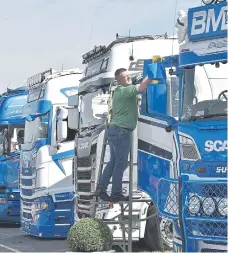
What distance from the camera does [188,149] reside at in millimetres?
8570

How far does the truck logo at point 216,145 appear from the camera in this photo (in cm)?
827

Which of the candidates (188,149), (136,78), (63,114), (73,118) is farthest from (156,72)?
(63,114)

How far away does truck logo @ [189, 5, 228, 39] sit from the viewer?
28.1 ft

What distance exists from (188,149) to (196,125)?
302 mm

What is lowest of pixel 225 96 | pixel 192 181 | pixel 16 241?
pixel 16 241

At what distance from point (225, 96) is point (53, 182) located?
21.9 ft

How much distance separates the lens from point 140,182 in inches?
410

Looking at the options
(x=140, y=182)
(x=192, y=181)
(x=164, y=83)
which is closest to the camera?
(x=192, y=181)

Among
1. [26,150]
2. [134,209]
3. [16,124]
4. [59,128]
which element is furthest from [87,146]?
[16,124]

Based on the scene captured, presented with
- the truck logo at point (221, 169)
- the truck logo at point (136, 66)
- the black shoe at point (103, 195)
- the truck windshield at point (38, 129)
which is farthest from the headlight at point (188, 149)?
the truck windshield at point (38, 129)

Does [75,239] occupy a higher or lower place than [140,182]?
lower

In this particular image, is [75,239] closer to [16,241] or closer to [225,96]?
[225,96]

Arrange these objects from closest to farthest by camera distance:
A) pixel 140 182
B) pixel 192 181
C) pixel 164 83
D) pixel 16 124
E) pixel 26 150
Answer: pixel 192 181, pixel 164 83, pixel 140 182, pixel 26 150, pixel 16 124

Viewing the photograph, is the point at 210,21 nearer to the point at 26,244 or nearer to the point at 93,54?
the point at 93,54
